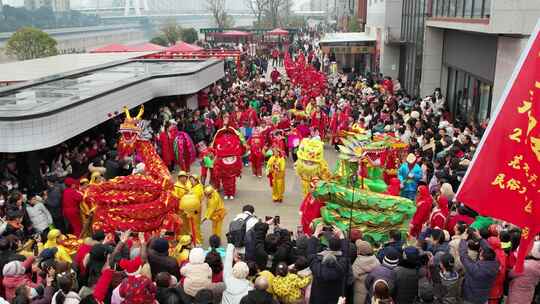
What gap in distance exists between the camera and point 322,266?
218 inches

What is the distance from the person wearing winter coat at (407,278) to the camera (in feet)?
17.8

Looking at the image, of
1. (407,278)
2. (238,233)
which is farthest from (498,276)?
(238,233)

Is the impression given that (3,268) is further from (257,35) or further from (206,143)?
(257,35)

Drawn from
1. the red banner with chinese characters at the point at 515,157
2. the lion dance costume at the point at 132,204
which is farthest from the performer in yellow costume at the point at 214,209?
the red banner with chinese characters at the point at 515,157

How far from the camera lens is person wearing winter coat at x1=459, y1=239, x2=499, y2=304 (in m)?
5.59

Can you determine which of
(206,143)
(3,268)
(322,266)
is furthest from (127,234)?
(206,143)

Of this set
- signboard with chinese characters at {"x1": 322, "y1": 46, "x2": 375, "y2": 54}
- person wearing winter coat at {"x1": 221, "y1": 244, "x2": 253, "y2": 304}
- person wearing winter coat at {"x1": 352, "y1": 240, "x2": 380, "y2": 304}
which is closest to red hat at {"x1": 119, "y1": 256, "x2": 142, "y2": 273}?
person wearing winter coat at {"x1": 221, "y1": 244, "x2": 253, "y2": 304}

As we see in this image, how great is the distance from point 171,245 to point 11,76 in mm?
12884

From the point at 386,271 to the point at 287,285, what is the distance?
0.95 meters

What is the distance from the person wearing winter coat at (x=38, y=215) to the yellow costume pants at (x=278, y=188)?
4214 mm

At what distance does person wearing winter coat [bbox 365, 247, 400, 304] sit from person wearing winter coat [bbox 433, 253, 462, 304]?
1.63 ft

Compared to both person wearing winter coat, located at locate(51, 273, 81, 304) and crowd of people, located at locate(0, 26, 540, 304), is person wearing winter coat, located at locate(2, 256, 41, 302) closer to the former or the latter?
crowd of people, located at locate(0, 26, 540, 304)

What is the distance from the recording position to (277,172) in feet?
35.8

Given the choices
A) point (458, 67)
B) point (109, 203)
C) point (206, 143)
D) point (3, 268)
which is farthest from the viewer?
point (458, 67)
